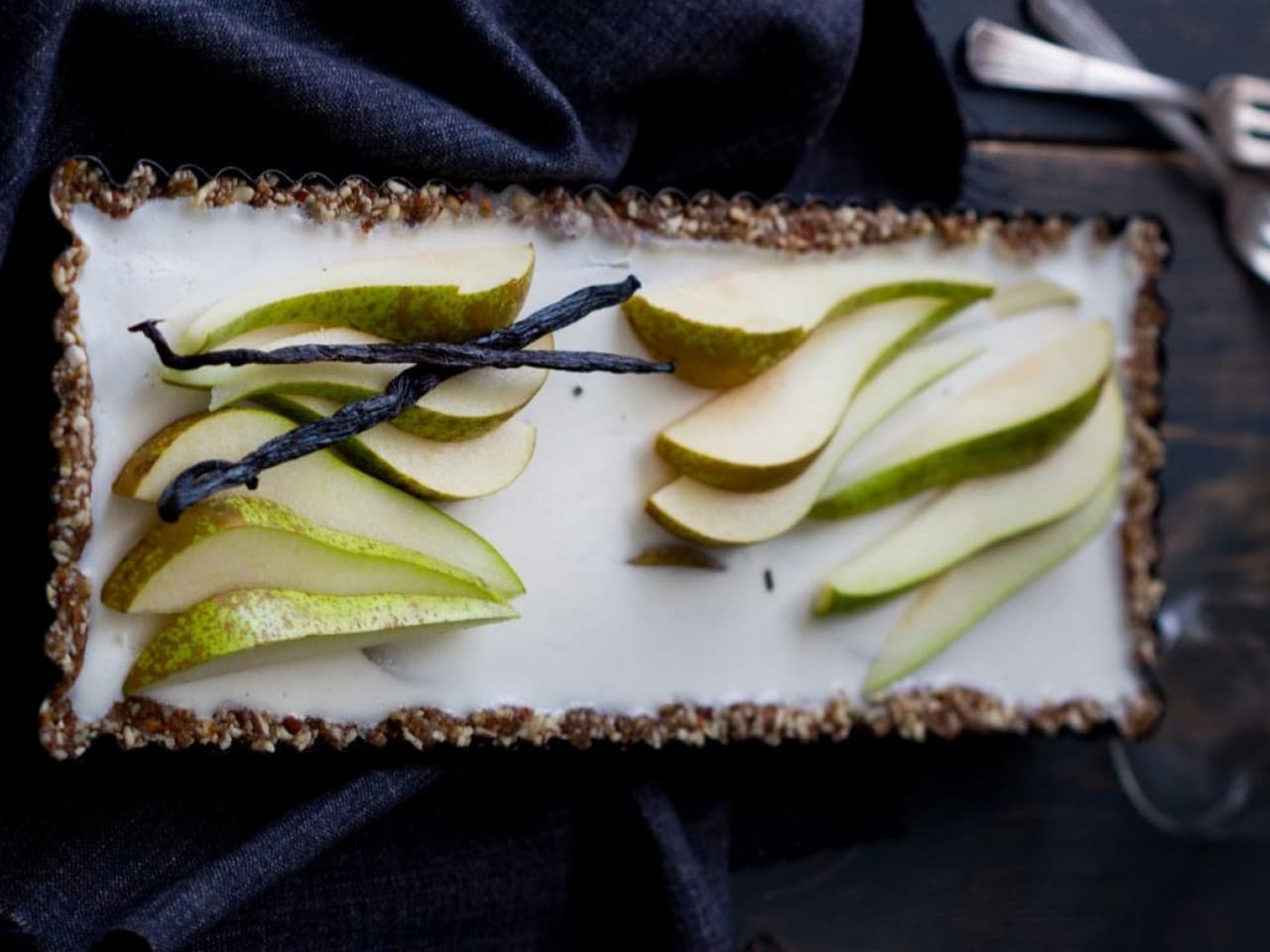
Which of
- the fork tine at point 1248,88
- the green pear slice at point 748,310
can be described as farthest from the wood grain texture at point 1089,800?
the green pear slice at point 748,310

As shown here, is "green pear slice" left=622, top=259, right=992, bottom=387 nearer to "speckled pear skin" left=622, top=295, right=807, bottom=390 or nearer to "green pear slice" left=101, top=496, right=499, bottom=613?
"speckled pear skin" left=622, top=295, right=807, bottom=390

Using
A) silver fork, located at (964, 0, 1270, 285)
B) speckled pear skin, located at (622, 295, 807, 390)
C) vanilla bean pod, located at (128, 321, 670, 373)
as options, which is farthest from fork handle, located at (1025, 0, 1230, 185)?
vanilla bean pod, located at (128, 321, 670, 373)

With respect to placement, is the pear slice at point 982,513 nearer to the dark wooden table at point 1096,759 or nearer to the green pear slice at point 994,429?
the green pear slice at point 994,429

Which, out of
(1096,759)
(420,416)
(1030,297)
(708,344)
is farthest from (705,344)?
(1096,759)

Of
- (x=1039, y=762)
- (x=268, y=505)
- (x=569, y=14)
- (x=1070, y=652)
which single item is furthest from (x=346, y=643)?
(x=1039, y=762)

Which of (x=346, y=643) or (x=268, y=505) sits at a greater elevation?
(x=268, y=505)

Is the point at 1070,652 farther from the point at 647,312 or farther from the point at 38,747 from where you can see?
the point at 38,747

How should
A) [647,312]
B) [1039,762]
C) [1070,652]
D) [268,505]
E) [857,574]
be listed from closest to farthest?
[268,505], [647,312], [857,574], [1070,652], [1039,762]
